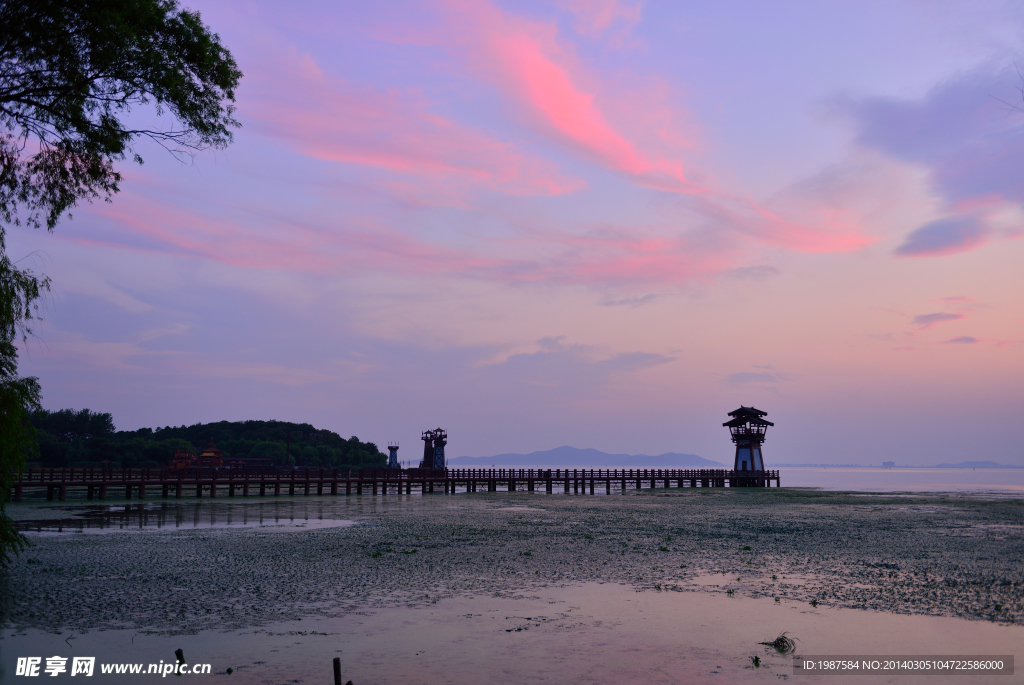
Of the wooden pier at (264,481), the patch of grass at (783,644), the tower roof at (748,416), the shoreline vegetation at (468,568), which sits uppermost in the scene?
the tower roof at (748,416)

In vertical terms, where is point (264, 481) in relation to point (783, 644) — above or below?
below

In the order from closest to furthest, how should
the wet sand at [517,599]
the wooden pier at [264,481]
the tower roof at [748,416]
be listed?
the wet sand at [517,599] < the wooden pier at [264,481] < the tower roof at [748,416]

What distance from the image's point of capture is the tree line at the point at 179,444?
80.6 m

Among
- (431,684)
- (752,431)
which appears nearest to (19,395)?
(431,684)

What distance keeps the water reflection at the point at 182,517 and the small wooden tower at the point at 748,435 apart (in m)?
50.8

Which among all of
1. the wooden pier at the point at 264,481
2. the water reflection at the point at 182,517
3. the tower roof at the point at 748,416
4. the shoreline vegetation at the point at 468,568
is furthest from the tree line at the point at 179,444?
the tower roof at the point at 748,416

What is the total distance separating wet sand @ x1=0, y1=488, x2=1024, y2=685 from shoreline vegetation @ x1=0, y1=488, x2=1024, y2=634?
83mm

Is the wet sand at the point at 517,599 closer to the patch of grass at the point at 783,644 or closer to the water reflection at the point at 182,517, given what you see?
the patch of grass at the point at 783,644

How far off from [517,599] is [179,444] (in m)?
88.9

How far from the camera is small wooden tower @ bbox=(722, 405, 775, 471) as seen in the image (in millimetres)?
76688

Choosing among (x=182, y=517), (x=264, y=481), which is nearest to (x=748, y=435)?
(x=264, y=481)

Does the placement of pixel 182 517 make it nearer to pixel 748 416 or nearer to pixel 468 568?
pixel 468 568

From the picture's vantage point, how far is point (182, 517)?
31.5 metres

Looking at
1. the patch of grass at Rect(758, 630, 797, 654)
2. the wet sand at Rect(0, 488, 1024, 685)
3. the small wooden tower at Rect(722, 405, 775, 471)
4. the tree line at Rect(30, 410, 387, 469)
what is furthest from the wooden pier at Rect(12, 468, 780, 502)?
the patch of grass at Rect(758, 630, 797, 654)
